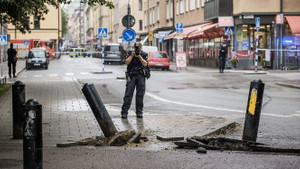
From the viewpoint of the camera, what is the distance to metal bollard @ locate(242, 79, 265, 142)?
28.3ft

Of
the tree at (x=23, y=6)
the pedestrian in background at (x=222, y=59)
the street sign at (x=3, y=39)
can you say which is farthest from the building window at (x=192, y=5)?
the tree at (x=23, y=6)

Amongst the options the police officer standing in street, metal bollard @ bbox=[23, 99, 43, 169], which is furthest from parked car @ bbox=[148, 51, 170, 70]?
metal bollard @ bbox=[23, 99, 43, 169]

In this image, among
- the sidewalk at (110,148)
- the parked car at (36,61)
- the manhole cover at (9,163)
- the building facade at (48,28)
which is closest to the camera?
the manhole cover at (9,163)

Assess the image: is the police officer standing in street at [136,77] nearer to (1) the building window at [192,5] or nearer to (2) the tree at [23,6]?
(2) the tree at [23,6]

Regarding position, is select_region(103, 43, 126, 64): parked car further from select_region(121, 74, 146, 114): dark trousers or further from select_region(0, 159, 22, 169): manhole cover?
select_region(0, 159, 22, 169): manhole cover

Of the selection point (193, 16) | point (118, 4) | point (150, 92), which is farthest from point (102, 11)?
point (150, 92)

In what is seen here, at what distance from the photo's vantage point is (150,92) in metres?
20.2

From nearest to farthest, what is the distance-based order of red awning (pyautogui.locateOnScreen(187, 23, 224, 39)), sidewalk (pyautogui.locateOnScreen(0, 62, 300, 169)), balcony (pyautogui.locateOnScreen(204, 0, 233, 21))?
sidewalk (pyautogui.locateOnScreen(0, 62, 300, 169))
balcony (pyautogui.locateOnScreen(204, 0, 233, 21))
red awning (pyautogui.locateOnScreen(187, 23, 224, 39))

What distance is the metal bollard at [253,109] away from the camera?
8.63m

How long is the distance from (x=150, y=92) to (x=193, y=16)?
112ft

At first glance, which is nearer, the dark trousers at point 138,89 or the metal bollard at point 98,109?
the metal bollard at point 98,109

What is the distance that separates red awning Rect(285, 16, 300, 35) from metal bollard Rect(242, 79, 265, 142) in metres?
29.8

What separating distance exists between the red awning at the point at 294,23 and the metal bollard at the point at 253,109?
97.9 feet

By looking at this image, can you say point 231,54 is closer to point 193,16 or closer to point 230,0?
point 230,0
